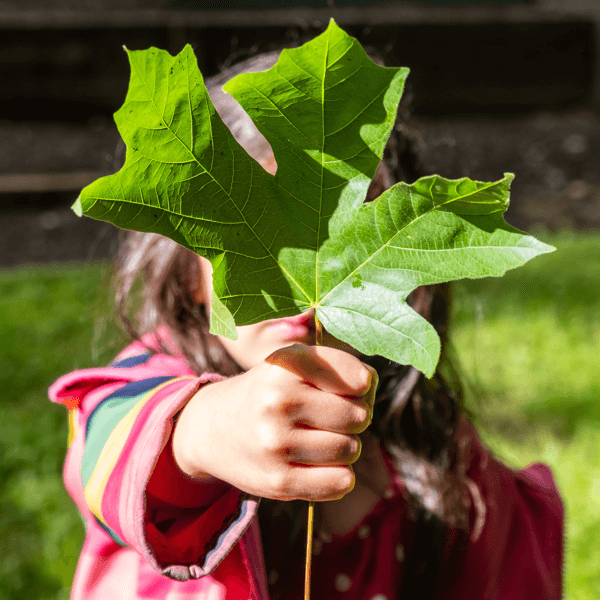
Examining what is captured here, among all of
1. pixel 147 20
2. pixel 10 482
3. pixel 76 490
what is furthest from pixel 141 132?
pixel 147 20

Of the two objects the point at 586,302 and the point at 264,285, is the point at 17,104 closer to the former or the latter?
the point at 586,302

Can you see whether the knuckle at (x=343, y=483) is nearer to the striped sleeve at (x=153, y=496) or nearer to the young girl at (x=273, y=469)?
the young girl at (x=273, y=469)

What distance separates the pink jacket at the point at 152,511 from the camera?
0.65m

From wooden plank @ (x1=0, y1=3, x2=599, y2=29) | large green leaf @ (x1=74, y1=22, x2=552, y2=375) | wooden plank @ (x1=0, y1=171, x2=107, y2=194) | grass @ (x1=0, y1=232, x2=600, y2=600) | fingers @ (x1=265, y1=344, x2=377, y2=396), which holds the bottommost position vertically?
grass @ (x1=0, y1=232, x2=600, y2=600)

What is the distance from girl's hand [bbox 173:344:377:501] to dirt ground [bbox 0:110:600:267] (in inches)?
143

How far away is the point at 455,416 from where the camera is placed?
123cm

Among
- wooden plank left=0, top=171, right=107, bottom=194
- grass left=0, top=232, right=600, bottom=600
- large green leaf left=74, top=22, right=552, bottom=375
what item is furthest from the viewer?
wooden plank left=0, top=171, right=107, bottom=194

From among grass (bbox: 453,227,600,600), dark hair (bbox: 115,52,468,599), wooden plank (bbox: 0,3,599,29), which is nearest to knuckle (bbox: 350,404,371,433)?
dark hair (bbox: 115,52,468,599)

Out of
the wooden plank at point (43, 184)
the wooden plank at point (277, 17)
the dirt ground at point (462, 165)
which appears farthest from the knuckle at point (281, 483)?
the wooden plank at point (277, 17)

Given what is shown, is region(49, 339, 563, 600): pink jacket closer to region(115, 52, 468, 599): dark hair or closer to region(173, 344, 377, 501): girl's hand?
region(115, 52, 468, 599): dark hair

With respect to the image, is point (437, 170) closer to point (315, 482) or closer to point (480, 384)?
point (480, 384)

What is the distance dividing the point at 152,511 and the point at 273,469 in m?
0.26

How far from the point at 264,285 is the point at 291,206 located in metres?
0.06

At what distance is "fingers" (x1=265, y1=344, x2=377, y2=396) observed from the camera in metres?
0.47
